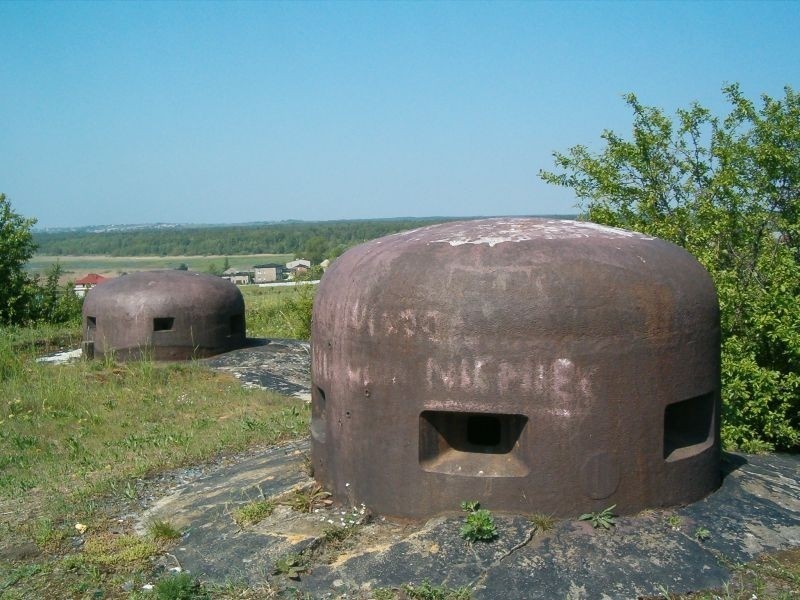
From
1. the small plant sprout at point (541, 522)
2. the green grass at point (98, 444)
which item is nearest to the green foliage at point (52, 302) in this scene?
the green grass at point (98, 444)

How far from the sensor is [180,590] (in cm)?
440

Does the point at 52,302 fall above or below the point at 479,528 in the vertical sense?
below

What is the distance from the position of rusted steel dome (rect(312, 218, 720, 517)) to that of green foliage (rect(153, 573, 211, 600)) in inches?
43.2

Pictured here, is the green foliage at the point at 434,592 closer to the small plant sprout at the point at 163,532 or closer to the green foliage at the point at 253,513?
the green foliage at the point at 253,513

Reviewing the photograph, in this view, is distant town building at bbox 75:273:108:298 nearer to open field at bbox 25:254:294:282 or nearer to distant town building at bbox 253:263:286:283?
distant town building at bbox 253:263:286:283

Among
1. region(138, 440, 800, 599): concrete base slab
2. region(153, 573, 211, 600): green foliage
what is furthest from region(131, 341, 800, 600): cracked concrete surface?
region(153, 573, 211, 600): green foliage

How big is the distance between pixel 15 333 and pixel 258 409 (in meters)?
8.84

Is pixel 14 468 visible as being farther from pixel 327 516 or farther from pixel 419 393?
pixel 419 393

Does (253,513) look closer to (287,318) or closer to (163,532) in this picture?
(163,532)

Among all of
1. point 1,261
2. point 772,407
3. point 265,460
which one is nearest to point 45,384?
point 265,460

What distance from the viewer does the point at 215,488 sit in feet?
20.4

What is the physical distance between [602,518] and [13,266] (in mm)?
18857

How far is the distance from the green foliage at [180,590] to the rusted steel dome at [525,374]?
1098 mm

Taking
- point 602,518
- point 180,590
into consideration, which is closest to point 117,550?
point 180,590
